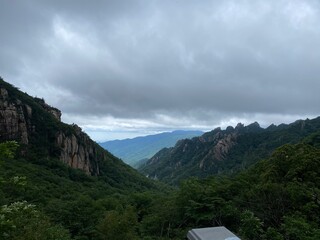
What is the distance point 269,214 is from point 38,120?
81145mm

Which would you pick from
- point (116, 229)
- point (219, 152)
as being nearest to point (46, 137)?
point (116, 229)

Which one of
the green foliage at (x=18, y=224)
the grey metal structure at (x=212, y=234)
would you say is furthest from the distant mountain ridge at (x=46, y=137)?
the grey metal structure at (x=212, y=234)

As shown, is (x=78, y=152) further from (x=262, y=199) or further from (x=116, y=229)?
(x=262, y=199)

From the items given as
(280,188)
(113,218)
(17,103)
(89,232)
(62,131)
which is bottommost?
(89,232)

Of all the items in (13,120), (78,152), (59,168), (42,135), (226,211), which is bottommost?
(226,211)

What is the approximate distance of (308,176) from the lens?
22031 mm

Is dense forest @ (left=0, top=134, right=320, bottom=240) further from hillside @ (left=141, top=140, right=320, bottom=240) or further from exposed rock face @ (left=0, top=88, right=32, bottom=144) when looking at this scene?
exposed rock face @ (left=0, top=88, right=32, bottom=144)

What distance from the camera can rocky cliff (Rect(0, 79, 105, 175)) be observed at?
74.1 m

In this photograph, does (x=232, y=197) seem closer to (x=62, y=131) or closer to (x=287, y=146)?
(x=287, y=146)

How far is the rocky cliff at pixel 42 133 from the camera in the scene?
74.1 m

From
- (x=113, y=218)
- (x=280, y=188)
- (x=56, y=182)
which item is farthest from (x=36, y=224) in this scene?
(x=56, y=182)

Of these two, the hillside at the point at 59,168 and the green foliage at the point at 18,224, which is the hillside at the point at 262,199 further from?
the hillside at the point at 59,168

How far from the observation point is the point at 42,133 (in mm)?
85875

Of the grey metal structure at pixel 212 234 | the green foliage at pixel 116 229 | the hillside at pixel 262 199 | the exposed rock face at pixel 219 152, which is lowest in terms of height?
the green foliage at pixel 116 229
